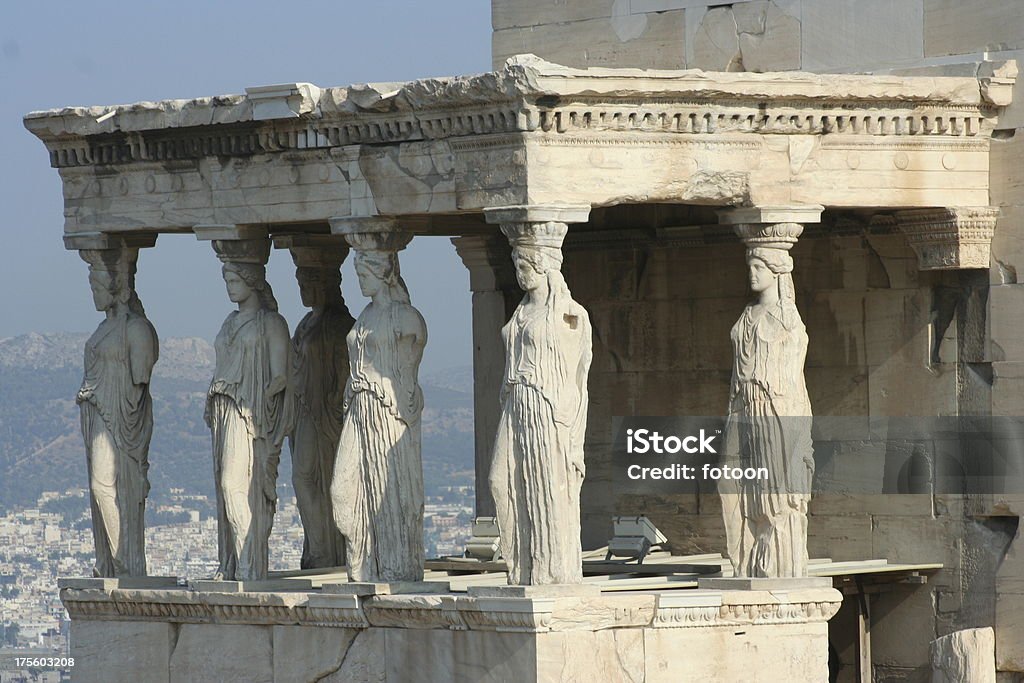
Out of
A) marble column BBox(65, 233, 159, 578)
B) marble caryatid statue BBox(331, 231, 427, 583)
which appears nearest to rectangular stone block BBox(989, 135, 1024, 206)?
marble caryatid statue BBox(331, 231, 427, 583)

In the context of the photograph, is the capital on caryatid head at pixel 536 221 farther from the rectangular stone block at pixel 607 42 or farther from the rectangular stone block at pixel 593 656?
the rectangular stone block at pixel 607 42

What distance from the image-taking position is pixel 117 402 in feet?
81.7

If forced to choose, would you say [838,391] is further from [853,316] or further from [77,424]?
[77,424]

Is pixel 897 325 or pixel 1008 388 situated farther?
pixel 897 325

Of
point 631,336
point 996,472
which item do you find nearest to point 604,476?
point 631,336

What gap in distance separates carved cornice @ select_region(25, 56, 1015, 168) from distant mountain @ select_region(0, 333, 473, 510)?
3084 cm

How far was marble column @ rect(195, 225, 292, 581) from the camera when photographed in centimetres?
2412

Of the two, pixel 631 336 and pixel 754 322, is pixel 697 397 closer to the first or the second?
pixel 631 336

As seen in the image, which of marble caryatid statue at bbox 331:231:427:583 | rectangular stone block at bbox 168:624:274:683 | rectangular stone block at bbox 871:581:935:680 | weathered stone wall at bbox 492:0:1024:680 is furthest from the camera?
rectangular stone block at bbox 871:581:935:680

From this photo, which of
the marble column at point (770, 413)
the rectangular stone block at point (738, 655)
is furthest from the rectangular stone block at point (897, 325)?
the rectangular stone block at point (738, 655)

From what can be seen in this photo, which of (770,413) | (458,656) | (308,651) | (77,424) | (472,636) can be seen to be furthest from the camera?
(77,424)

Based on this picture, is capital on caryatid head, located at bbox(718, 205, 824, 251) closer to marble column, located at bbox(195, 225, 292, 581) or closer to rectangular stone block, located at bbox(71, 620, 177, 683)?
marble column, located at bbox(195, 225, 292, 581)

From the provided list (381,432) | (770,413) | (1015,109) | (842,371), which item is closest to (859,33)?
(1015,109)

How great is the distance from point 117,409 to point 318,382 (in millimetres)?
1645
